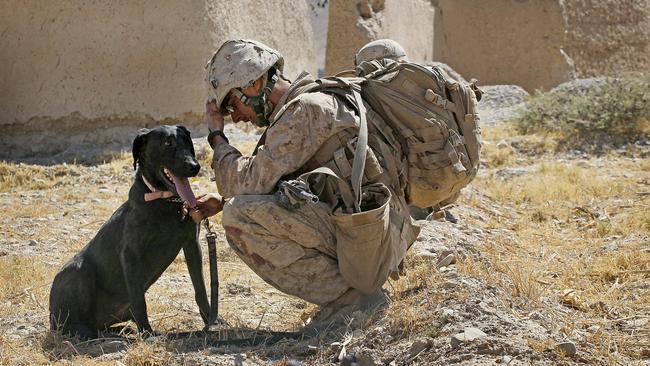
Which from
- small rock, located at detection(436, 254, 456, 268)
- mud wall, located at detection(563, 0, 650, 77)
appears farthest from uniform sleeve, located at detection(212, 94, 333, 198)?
mud wall, located at detection(563, 0, 650, 77)

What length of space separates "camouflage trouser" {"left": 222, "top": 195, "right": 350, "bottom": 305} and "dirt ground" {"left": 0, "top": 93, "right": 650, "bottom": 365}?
270 millimetres

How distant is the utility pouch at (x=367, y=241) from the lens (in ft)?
14.0

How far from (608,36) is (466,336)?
14633 millimetres

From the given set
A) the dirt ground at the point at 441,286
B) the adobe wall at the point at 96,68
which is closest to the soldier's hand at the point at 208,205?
the dirt ground at the point at 441,286

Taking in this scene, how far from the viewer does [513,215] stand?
829 cm

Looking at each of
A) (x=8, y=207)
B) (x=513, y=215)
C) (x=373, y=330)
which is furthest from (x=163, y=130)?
(x=513, y=215)

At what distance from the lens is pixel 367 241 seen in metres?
4.32

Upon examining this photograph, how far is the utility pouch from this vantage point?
169 inches

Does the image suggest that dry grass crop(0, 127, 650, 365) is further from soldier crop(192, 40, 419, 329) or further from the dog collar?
the dog collar

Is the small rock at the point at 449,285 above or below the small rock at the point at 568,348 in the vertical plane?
below

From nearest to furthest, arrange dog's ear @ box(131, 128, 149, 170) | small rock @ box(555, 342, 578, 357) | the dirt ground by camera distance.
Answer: small rock @ box(555, 342, 578, 357) → the dirt ground → dog's ear @ box(131, 128, 149, 170)

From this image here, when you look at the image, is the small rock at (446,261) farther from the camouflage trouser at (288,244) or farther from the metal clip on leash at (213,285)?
the metal clip on leash at (213,285)

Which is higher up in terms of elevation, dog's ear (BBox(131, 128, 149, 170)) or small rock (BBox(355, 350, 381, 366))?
dog's ear (BBox(131, 128, 149, 170))

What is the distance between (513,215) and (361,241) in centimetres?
424
